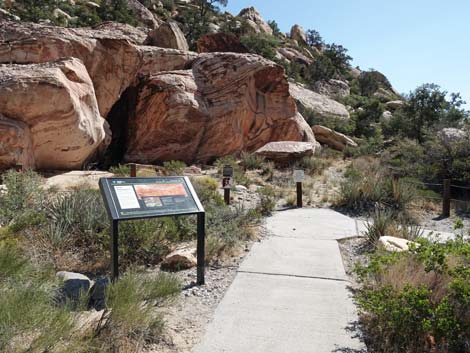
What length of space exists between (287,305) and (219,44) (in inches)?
846

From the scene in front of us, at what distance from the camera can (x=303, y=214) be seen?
8633mm

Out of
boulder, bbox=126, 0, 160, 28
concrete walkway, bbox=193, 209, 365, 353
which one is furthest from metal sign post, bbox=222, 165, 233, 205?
boulder, bbox=126, 0, 160, 28

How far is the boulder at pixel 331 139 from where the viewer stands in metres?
22.4

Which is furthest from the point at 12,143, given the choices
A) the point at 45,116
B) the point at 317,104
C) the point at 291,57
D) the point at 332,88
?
the point at 291,57

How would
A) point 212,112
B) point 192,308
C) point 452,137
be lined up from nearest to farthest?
point 192,308 → point 452,137 → point 212,112

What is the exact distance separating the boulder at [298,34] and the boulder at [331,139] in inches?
1755

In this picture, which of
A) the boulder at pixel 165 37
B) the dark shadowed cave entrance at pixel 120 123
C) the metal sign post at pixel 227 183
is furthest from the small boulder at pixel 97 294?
the boulder at pixel 165 37

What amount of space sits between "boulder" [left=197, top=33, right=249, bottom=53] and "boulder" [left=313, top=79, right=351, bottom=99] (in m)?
19.0

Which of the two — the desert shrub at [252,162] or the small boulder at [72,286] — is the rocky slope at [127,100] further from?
the small boulder at [72,286]

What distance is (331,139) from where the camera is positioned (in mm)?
22672

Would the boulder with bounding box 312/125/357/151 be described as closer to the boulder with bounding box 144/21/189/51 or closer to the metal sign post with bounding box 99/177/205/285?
the boulder with bounding box 144/21/189/51

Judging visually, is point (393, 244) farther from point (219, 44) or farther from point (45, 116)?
point (219, 44)

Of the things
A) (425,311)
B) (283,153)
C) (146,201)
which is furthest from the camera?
(283,153)

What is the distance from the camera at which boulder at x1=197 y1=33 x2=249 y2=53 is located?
22.8 meters
